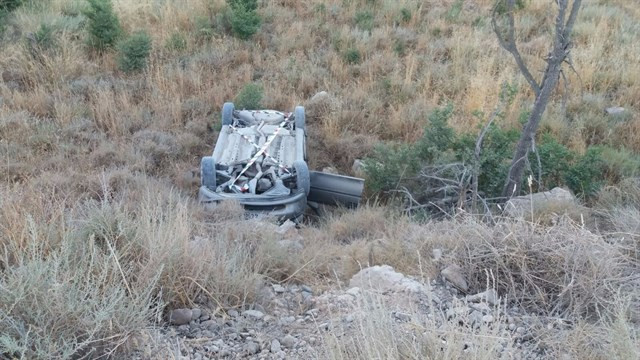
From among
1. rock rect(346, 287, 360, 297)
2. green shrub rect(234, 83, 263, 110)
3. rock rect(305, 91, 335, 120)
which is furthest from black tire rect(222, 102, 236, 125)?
rock rect(346, 287, 360, 297)

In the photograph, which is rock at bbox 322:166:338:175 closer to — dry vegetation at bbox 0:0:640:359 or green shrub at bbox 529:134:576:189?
dry vegetation at bbox 0:0:640:359

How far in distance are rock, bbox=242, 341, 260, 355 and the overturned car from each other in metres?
2.69

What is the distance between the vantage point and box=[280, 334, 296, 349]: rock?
128 inches

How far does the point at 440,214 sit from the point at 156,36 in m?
5.89

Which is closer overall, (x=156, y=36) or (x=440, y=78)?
(x=440, y=78)

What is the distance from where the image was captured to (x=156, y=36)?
9.93m

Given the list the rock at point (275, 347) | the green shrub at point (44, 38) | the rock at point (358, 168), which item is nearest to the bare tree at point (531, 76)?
the rock at point (358, 168)

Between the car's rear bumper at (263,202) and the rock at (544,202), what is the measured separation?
191 cm

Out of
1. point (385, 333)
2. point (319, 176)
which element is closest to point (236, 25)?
point (319, 176)

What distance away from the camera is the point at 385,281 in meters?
3.83

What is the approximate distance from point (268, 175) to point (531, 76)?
2583 mm

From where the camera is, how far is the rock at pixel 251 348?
3.21m

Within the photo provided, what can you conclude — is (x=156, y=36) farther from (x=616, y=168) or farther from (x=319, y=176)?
(x=616, y=168)

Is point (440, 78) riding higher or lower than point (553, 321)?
lower
